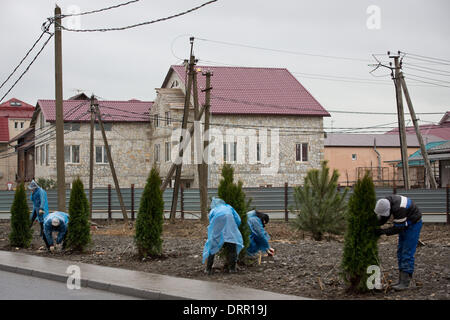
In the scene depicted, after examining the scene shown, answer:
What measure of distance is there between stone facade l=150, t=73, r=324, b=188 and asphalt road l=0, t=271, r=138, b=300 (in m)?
32.0

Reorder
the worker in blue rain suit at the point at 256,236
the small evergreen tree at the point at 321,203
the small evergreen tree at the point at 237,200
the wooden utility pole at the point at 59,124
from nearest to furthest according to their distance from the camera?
1. the small evergreen tree at the point at 237,200
2. the worker in blue rain suit at the point at 256,236
3. the small evergreen tree at the point at 321,203
4. the wooden utility pole at the point at 59,124

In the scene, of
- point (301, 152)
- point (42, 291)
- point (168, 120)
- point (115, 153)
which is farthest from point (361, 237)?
point (115, 153)

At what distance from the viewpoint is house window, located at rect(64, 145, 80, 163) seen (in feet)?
164

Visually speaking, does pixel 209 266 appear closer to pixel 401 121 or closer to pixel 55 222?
pixel 55 222

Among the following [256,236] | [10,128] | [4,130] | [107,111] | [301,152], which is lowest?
[256,236]

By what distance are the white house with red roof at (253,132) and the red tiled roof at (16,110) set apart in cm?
3692

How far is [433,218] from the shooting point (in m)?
31.1

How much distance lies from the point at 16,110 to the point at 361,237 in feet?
256

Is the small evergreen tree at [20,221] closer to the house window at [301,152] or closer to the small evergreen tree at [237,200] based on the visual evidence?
the small evergreen tree at [237,200]

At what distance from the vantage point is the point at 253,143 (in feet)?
150

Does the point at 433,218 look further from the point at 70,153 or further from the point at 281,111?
the point at 70,153

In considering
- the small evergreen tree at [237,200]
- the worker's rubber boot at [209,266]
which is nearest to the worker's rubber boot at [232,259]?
A: the worker's rubber boot at [209,266]

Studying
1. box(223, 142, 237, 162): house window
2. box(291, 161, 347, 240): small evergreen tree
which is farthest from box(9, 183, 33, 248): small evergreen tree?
Result: box(223, 142, 237, 162): house window

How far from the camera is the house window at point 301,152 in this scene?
152ft
